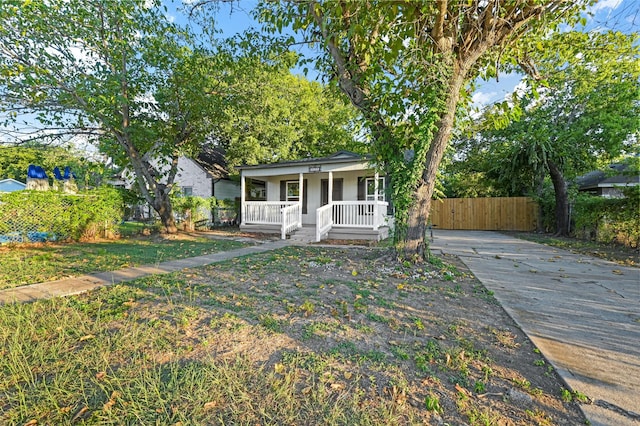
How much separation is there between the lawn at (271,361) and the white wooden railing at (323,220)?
6373 millimetres

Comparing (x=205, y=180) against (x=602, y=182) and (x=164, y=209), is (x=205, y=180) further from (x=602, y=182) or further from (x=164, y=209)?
(x=602, y=182)

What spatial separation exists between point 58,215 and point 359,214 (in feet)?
33.6

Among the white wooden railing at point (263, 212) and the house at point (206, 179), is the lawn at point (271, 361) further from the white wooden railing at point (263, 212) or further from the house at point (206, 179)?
the house at point (206, 179)

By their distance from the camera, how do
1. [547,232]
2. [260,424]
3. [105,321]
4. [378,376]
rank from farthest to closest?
[547,232] < [105,321] < [378,376] < [260,424]

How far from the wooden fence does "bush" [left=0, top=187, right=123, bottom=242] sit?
52.8 feet

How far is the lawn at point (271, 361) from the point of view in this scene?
1.78 metres

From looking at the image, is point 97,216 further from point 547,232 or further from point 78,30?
point 547,232

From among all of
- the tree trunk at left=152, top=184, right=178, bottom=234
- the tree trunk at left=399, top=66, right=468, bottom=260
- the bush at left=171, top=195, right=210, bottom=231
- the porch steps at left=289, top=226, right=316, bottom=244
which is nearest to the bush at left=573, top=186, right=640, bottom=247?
the tree trunk at left=399, top=66, right=468, bottom=260

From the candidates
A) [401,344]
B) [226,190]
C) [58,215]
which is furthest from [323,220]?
[226,190]

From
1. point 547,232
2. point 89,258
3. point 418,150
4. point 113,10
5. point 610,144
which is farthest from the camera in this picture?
point 547,232

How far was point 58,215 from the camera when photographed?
9.05 meters

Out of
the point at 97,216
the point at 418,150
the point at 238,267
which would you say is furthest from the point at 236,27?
the point at 97,216

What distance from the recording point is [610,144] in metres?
11.6

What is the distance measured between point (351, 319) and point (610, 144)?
15.0m
